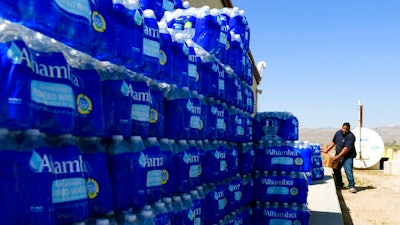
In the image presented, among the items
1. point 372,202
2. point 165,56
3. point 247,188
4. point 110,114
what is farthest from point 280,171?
point 372,202

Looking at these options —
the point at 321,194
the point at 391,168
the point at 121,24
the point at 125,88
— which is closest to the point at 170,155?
the point at 125,88

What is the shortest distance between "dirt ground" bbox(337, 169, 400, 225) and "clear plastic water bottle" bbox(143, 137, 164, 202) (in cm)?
695

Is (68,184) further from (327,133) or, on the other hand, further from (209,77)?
(327,133)

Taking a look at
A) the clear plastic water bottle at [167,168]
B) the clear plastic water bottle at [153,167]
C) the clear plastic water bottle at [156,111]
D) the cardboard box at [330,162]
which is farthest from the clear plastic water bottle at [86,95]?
the cardboard box at [330,162]

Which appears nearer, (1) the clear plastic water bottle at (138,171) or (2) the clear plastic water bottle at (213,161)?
(1) the clear plastic water bottle at (138,171)

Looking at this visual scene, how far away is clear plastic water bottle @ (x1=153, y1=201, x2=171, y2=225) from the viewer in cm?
312

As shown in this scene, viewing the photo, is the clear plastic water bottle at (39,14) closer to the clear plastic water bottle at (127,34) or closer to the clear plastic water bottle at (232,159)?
the clear plastic water bottle at (127,34)

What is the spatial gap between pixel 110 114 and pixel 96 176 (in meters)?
0.41

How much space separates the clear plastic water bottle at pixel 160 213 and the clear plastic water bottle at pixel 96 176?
1.69 feet

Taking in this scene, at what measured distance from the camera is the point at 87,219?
8.04 feet

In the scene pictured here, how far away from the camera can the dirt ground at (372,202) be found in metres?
9.64

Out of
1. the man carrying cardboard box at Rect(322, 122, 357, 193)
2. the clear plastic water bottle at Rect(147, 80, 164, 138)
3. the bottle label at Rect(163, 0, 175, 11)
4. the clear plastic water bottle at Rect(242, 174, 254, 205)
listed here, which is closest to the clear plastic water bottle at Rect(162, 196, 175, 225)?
the clear plastic water bottle at Rect(147, 80, 164, 138)

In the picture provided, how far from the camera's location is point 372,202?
11.7 meters

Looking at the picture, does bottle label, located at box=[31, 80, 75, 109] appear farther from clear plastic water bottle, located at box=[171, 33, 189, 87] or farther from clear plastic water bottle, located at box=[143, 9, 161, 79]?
clear plastic water bottle, located at box=[171, 33, 189, 87]
